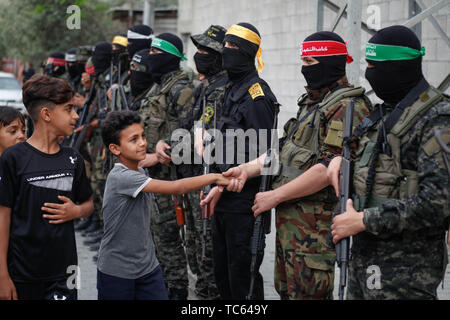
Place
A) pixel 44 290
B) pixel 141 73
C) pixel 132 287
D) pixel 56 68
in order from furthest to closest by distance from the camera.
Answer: pixel 56 68
pixel 141 73
pixel 132 287
pixel 44 290

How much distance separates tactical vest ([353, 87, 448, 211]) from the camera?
9.12ft

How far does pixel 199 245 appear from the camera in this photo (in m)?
5.16

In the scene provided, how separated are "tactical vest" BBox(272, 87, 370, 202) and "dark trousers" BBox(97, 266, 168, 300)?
3.08 ft

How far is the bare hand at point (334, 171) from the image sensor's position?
124 inches

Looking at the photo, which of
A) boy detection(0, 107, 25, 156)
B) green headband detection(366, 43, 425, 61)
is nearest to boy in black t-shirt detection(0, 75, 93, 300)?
boy detection(0, 107, 25, 156)

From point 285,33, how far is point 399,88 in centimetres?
755

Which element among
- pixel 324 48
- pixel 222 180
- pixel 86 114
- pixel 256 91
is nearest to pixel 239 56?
pixel 256 91

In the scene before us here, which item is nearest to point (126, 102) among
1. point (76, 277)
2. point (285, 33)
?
point (76, 277)

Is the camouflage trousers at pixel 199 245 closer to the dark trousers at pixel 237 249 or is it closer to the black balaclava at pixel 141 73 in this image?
the dark trousers at pixel 237 249

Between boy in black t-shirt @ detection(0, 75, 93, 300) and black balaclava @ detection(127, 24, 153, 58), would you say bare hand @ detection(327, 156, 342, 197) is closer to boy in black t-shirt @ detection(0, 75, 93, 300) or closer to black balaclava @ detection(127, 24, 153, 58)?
boy in black t-shirt @ detection(0, 75, 93, 300)

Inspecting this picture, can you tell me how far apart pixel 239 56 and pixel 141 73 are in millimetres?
1929

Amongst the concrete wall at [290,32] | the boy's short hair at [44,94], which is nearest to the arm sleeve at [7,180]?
the boy's short hair at [44,94]

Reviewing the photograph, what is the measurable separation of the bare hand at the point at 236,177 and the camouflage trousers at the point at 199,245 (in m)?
0.84

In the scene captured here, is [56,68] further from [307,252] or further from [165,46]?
[307,252]
